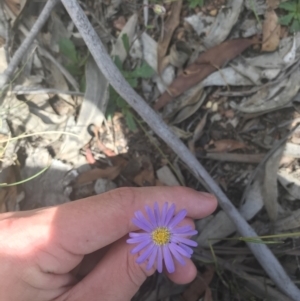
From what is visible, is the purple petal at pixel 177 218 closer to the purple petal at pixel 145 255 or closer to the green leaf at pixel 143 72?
the purple petal at pixel 145 255

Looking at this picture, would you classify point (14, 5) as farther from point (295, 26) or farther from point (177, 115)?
point (295, 26)

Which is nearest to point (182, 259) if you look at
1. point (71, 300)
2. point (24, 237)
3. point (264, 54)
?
point (71, 300)

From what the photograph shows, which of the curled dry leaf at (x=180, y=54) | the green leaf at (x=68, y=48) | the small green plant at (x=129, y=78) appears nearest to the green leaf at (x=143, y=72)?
the small green plant at (x=129, y=78)

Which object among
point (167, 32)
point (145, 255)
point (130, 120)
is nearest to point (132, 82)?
point (130, 120)

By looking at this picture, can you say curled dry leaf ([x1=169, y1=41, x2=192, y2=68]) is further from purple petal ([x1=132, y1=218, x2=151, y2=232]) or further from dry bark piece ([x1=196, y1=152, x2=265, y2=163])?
purple petal ([x1=132, y1=218, x2=151, y2=232])

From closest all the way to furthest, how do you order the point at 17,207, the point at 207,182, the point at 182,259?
the point at 182,259
the point at 207,182
the point at 17,207

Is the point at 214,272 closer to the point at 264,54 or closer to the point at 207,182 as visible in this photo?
the point at 207,182

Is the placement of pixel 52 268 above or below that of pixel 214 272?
above
